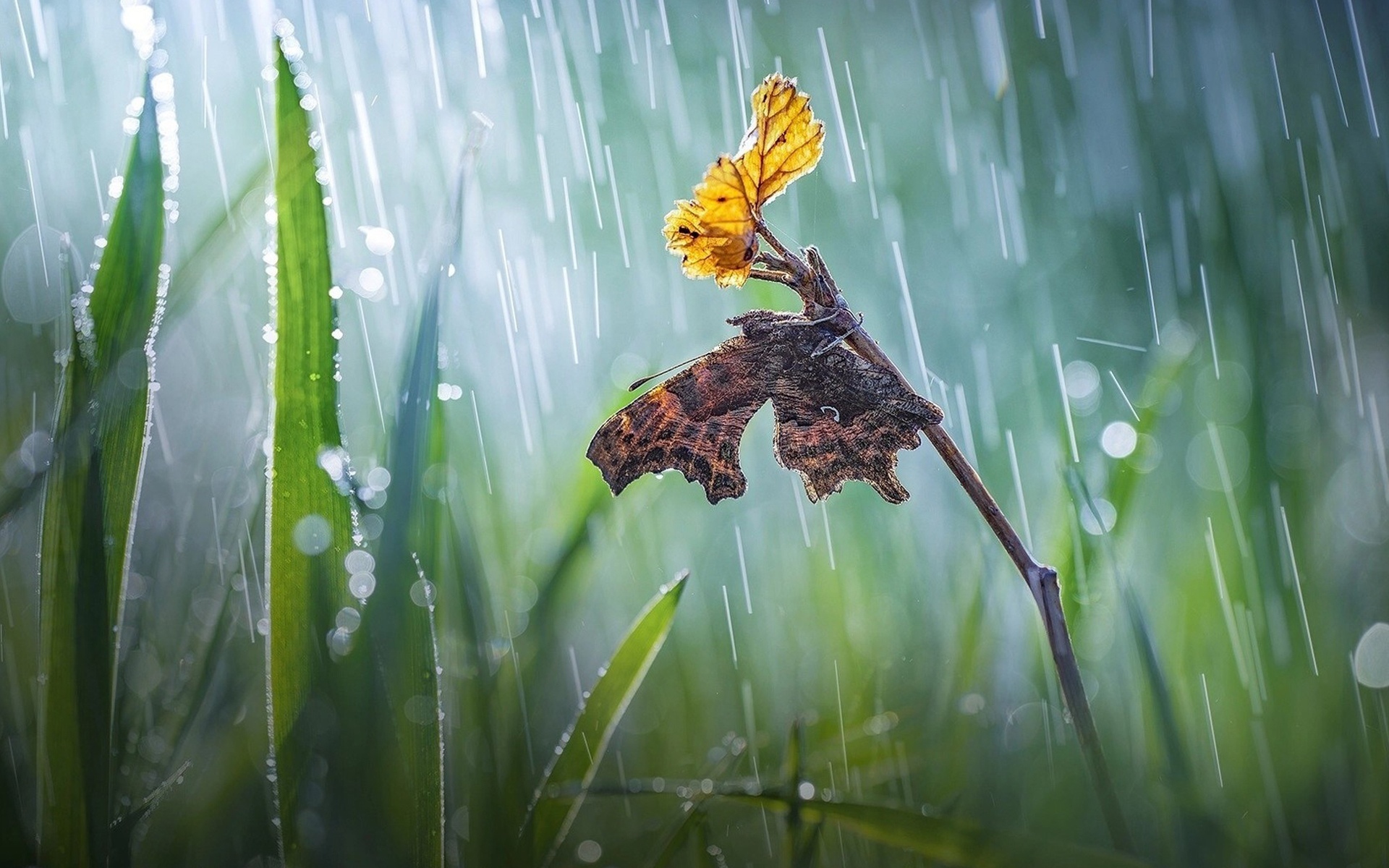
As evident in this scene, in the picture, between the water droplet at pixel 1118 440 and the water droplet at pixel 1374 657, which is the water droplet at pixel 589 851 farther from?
the water droplet at pixel 1374 657

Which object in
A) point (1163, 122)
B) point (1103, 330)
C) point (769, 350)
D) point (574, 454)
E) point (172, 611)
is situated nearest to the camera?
point (769, 350)

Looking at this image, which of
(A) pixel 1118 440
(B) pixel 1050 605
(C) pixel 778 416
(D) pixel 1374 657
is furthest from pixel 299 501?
(D) pixel 1374 657

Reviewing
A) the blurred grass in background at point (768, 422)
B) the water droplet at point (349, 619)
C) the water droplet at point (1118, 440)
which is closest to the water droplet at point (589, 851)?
the blurred grass in background at point (768, 422)

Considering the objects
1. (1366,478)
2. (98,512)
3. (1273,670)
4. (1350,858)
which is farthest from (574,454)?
(1366,478)

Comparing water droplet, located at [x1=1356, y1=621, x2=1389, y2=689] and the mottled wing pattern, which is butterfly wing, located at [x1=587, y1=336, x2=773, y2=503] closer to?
the mottled wing pattern

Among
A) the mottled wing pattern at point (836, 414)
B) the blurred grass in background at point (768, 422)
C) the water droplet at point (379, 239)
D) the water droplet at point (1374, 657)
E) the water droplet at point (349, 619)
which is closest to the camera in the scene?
the mottled wing pattern at point (836, 414)

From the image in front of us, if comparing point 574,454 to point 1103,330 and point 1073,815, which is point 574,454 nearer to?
point 1073,815

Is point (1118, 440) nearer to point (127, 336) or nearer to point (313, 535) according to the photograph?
point (313, 535)
